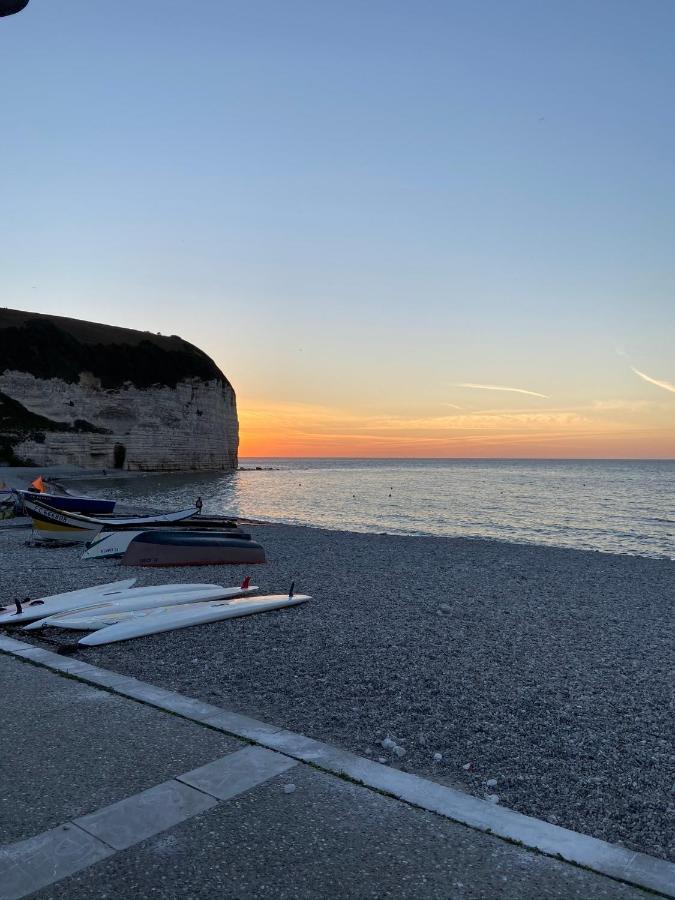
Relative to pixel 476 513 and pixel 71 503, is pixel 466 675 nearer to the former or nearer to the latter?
pixel 71 503

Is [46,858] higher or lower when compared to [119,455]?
lower

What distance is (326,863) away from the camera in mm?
3375

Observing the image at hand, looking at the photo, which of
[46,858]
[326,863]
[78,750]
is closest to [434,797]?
[326,863]

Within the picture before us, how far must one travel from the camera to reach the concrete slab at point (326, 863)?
315cm

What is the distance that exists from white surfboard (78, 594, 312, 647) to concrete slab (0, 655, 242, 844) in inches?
76.8

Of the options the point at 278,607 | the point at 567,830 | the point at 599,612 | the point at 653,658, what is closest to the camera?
the point at 567,830

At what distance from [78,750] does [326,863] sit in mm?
2242

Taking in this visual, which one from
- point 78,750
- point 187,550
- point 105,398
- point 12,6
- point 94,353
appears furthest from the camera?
point 94,353

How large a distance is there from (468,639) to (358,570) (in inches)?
258

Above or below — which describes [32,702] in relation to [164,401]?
below

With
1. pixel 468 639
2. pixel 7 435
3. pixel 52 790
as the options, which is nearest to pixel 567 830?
pixel 52 790

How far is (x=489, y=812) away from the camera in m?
4.02

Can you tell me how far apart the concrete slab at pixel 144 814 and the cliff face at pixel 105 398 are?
72222mm

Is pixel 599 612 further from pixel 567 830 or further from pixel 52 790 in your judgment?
pixel 52 790
